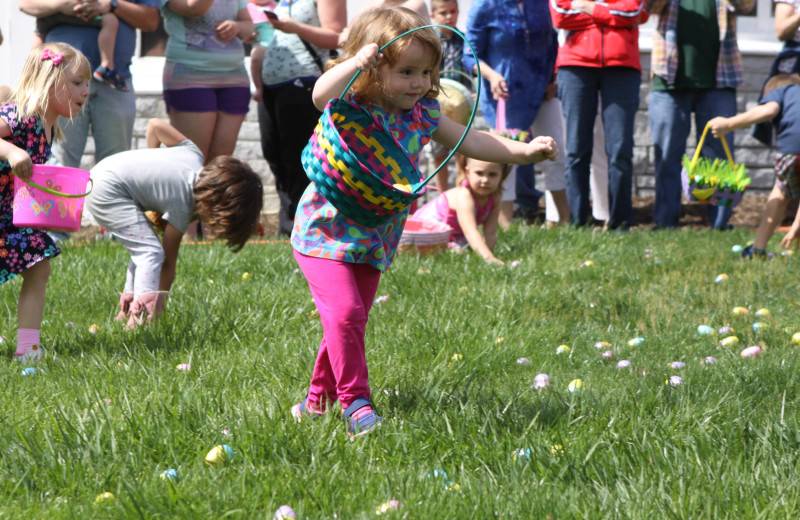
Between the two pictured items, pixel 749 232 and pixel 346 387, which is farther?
pixel 749 232

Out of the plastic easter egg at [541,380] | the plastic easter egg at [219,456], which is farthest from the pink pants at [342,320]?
the plastic easter egg at [541,380]

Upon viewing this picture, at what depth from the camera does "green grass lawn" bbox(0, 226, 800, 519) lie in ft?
7.04

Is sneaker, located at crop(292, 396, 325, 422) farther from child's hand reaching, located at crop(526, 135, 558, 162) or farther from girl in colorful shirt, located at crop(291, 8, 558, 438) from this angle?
child's hand reaching, located at crop(526, 135, 558, 162)

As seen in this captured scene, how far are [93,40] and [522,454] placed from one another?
180 inches

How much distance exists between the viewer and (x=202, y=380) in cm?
303

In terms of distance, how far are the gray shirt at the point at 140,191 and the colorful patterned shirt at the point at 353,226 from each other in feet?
4.81

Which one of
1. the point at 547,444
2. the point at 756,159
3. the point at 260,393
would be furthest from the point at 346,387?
the point at 756,159

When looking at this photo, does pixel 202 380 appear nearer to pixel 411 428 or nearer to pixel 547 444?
pixel 411 428

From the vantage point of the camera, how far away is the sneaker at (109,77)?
5.76m

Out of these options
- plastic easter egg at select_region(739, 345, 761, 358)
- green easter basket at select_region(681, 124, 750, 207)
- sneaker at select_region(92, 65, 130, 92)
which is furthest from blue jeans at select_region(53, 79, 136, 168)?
plastic easter egg at select_region(739, 345, 761, 358)

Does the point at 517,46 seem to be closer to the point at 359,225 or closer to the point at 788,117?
the point at 788,117

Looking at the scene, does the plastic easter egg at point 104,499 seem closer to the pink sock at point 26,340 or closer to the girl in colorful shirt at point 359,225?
the girl in colorful shirt at point 359,225

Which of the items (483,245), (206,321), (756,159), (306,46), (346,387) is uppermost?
(306,46)

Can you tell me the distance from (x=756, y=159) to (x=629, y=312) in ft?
20.2
